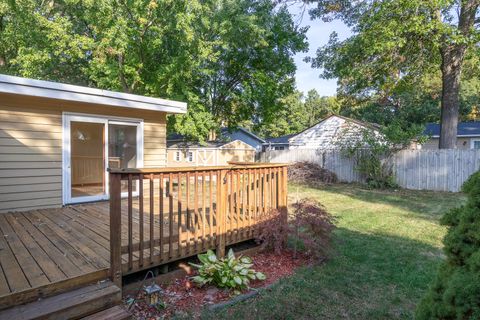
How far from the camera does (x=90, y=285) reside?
261cm

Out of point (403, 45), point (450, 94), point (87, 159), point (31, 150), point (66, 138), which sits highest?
point (403, 45)

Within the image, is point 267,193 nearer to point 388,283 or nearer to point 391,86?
point 388,283

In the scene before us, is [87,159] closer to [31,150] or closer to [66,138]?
[66,138]

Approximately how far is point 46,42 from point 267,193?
1152cm

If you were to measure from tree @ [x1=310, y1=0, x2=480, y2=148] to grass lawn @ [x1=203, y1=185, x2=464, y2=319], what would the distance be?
236 inches

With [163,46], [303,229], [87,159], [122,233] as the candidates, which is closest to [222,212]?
[303,229]

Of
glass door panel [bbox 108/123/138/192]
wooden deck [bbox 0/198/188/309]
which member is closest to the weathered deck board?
wooden deck [bbox 0/198/188/309]

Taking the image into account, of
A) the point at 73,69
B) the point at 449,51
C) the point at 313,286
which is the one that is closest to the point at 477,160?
the point at 449,51

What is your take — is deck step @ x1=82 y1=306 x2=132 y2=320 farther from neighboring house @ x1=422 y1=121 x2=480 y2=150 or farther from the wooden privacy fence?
neighboring house @ x1=422 y1=121 x2=480 y2=150

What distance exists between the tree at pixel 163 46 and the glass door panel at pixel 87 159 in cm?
543

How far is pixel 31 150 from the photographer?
529 centimetres

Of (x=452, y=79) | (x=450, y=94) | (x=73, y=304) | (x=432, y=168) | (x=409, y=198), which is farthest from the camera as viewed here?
(x=450, y=94)

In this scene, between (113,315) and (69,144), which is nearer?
(113,315)

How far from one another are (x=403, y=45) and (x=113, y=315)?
11.1 meters
